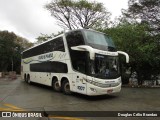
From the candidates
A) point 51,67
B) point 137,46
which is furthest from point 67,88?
point 137,46

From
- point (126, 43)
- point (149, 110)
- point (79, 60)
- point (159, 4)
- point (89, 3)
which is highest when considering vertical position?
point (89, 3)

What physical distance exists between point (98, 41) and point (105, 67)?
1525 millimetres

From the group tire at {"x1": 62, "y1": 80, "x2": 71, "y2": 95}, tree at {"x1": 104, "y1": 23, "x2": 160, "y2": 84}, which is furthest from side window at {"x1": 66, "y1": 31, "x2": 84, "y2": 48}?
tree at {"x1": 104, "y1": 23, "x2": 160, "y2": 84}

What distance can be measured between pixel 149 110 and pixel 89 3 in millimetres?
24267

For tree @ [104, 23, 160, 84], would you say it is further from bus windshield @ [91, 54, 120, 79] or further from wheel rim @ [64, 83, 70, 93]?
wheel rim @ [64, 83, 70, 93]

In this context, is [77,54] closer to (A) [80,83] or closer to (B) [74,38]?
(B) [74,38]

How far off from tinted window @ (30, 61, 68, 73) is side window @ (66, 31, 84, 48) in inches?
60.0

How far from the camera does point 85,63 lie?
9672mm

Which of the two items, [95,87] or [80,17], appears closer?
[95,87]

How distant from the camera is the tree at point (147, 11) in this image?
21.7m

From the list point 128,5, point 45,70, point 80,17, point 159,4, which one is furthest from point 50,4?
point 45,70

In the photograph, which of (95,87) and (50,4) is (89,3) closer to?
(50,4)

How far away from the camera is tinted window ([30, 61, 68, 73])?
11854mm

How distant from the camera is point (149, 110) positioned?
7.57 m
